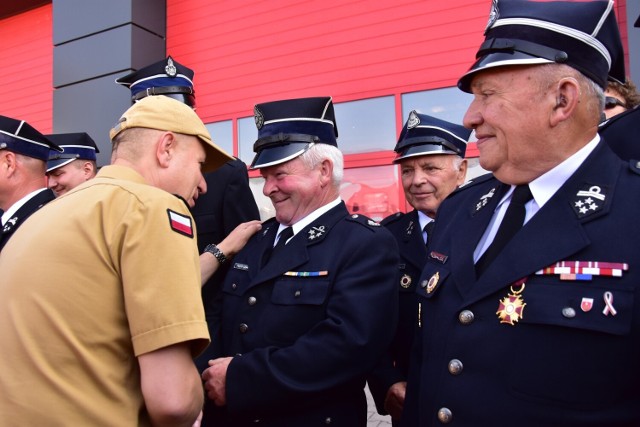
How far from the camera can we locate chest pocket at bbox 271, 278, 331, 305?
1.96 metres

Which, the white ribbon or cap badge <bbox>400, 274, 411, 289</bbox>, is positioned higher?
the white ribbon

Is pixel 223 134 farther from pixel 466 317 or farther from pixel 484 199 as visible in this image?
pixel 466 317

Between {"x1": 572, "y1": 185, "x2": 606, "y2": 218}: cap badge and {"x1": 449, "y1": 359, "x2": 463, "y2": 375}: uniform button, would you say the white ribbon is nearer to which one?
{"x1": 572, "y1": 185, "x2": 606, "y2": 218}: cap badge

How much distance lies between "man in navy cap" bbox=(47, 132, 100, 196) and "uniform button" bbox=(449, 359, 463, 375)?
318 centimetres

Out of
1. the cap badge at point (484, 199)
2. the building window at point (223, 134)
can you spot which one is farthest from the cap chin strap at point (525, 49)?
the building window at point (223, 134)

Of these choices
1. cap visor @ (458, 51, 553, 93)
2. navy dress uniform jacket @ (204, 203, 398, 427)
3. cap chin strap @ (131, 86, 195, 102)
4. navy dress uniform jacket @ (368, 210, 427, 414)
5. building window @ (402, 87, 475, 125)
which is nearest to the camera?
cap visor @ (458, 51, 553, 93)

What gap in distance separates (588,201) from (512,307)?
334 millimetres

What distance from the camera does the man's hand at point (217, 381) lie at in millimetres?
1895

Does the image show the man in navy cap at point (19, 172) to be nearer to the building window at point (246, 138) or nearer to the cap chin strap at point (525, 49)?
the cap chin strap at point (525, 49)

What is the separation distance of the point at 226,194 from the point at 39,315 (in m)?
1.63

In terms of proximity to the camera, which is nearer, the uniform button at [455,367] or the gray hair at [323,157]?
the uniform button at [455,367]

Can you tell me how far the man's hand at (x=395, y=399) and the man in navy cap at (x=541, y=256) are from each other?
69 centimetres

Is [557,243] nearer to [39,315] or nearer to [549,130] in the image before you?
[549,130]

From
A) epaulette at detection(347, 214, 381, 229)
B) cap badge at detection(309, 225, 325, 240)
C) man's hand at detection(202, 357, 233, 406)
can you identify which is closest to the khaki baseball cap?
cap badge at detection(309, 225, 325, 240)
